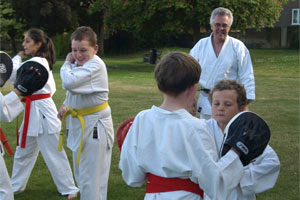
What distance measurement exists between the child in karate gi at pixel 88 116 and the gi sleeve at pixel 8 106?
2.66ft

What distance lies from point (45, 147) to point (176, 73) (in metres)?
3.58

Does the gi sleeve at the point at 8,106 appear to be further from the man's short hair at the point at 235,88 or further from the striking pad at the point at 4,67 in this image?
the man's short hair at the point at 235,88

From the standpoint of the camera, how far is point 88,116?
15.5 ft

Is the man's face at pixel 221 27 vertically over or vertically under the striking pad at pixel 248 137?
over

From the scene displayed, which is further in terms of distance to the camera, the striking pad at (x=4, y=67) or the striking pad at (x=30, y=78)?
the striking pad at (x=4, y=67)

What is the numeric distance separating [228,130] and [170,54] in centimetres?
59

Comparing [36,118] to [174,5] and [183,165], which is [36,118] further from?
[174,5]

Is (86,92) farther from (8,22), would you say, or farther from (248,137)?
(8,22)

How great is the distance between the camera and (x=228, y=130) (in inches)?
101

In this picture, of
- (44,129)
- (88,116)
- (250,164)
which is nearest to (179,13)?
(44,129)

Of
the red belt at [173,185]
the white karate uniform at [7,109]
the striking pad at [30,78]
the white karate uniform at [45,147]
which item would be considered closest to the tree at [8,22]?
the white karate uniform at [45,147]

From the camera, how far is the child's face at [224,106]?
346 centimetres

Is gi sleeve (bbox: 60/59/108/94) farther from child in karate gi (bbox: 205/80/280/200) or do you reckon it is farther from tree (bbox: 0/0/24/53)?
tree (bbox: 0/0/24/53)

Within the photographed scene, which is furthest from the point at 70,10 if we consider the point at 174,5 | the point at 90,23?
the point at 174,5
